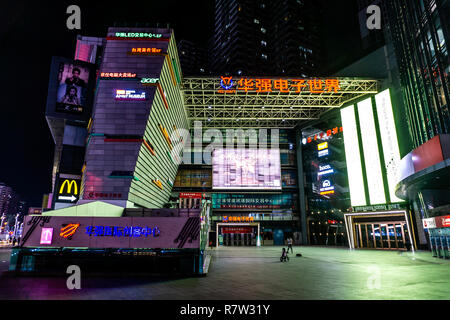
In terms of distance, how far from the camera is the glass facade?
69.3 feet

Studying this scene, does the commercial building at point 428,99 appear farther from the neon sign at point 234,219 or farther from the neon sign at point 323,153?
the neon sign at point 234,219

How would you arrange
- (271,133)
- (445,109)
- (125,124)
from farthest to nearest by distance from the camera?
(271,133) < (125,124) < (445,109)

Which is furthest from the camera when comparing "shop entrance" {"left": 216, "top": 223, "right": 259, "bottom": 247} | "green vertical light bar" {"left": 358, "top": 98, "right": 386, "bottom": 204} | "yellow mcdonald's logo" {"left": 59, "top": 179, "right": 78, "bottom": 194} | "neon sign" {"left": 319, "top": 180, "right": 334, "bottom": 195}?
"shop entrance" {"left": 216, "top": 223, "right": 259, "bottom": 247}

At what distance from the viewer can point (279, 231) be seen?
5416 cm

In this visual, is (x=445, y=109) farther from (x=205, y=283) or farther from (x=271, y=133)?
(x=271, y=133)

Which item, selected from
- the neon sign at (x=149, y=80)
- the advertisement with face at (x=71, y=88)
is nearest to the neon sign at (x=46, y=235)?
the neon sign at (x=149, y=80)

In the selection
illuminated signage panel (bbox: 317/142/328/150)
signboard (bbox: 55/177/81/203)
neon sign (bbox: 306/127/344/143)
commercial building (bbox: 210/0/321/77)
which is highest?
commercial building (bbox: 210/0/321/77)

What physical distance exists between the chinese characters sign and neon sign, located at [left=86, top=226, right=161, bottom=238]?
27887 millimetres

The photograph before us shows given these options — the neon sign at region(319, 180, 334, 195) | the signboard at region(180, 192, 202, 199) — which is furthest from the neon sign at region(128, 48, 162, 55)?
the neon sign at region(319, 180, 334, 195)

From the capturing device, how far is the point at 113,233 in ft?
44.5

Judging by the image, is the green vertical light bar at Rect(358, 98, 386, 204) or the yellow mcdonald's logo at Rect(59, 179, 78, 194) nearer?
the yellow mcdonald's logo at Rect(59, 179, 78, 194)

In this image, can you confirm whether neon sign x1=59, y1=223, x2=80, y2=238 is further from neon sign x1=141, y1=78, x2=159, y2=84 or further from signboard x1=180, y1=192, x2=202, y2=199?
signboard x1=180, y1=192, x2=202, y2=199
